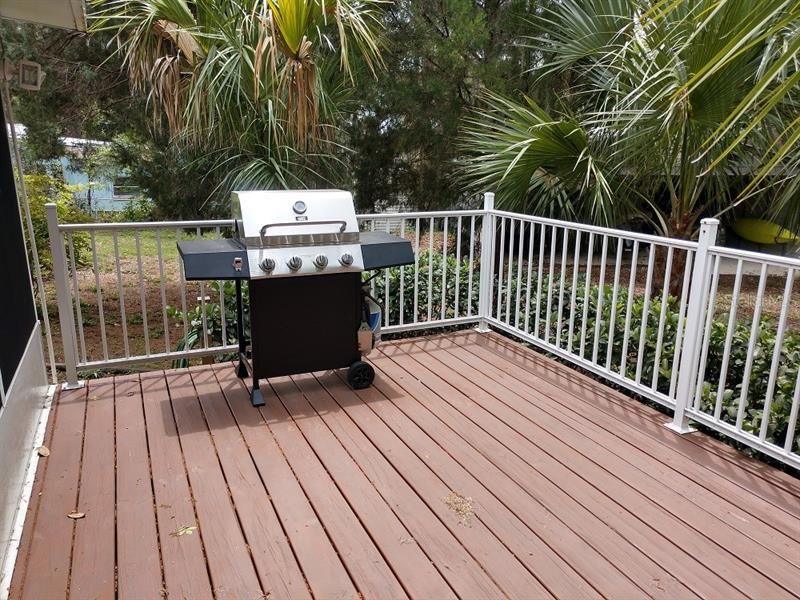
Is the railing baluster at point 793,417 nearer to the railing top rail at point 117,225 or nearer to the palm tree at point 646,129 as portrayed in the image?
the palm tree at point 646,129

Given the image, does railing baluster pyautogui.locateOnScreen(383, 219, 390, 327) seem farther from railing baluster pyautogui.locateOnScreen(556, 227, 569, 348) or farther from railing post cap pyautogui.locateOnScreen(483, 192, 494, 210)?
railing baluster pyautogui.locateOnScreen(556, 227, 569, 348)

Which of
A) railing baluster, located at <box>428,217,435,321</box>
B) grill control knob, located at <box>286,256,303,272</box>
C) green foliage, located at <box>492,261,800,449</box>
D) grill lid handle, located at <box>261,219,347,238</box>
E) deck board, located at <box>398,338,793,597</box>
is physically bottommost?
deck board, located at <box>398,338,793,597</box>

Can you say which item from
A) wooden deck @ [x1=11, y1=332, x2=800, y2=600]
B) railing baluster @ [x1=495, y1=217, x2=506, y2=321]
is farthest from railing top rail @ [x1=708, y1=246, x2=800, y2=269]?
railing baluster @ [x1=495, y1=217, x2=506, y2=321]

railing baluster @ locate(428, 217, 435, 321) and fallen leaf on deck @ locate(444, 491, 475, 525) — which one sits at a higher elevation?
railing baluster @ locate(428, 217, 435, 321)

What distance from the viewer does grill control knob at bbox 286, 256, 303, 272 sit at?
287 cm

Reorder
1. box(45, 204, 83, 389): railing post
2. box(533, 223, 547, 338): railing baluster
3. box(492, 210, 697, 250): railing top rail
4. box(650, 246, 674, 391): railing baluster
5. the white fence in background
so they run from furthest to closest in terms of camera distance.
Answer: box(533, 223, 547, 338): railing baluster
box(45, 204, 83, 389): railing post
box(650, 246, 674, 391): railing baluster
box(492, 210, 697, 250): railing top rail
the white fence in background

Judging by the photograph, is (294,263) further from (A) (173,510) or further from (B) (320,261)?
(A) (173,510)

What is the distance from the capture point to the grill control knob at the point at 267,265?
2801mm

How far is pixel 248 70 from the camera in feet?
12.1

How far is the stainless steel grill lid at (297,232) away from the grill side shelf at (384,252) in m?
0.05

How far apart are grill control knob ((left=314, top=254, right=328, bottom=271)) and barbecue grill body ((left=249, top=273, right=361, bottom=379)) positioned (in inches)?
5.8

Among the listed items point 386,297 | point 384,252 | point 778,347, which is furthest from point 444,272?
point 778,347

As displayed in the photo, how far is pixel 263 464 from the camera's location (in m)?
2.52

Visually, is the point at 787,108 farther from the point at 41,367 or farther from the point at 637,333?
the point at 41,367
